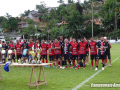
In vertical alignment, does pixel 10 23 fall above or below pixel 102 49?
above

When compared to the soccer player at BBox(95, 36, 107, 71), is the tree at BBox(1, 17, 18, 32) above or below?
above

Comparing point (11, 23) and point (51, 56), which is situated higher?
point (11, 23)

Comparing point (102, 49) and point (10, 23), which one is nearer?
point (102, 49)

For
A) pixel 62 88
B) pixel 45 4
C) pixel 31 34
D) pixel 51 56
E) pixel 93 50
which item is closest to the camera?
pixel 62 88

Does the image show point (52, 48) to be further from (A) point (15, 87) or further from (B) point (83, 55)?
(A) point (15, 87)

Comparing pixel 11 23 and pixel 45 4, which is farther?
pixel 45 4

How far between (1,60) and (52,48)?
4.64 m

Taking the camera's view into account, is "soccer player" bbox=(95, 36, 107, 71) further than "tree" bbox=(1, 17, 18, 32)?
No

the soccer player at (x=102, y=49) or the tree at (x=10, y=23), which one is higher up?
the tree at (x=10, y=23)

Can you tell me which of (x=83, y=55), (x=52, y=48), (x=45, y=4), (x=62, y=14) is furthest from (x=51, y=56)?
(x=45, y=4)

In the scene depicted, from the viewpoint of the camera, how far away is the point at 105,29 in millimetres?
58219

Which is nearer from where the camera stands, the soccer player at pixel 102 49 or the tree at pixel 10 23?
the soccer player at pixel 102 49

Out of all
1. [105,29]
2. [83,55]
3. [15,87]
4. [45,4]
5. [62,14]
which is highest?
[45,4]

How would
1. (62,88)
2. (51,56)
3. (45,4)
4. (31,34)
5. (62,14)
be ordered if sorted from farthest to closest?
(45,4), (62,14), (31,34), (51,56), (62,88)
